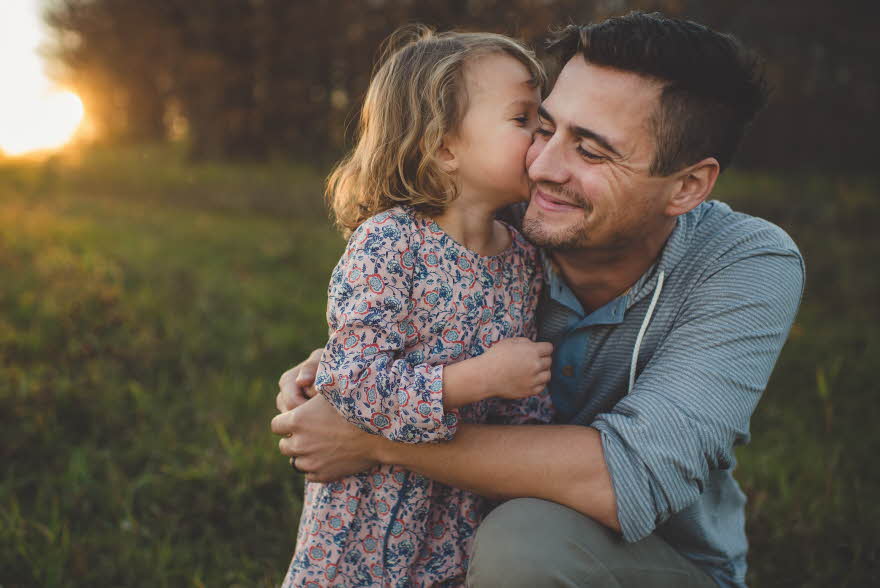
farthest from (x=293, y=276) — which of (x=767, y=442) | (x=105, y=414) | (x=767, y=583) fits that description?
(x=767, y=583)

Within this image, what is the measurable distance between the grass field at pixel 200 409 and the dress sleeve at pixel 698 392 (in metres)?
1.07

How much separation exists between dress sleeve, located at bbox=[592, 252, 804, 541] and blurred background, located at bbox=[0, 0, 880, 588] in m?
1.07

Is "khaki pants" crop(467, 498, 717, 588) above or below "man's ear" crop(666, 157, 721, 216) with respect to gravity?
below

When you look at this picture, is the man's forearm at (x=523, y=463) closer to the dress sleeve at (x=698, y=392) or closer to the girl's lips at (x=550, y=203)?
the dress sleeve at (x=698, y=392)

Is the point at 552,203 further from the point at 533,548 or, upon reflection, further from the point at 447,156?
the point at 533,548

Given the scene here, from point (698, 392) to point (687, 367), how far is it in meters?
0.08

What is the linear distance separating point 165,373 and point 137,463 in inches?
30.0

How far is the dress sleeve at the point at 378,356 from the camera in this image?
171cm

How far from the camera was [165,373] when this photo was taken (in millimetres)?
3738

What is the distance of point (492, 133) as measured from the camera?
209cm

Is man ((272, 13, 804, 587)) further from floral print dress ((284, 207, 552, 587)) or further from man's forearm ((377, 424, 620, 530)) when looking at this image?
floral print dress ((284, 207, 552, 587))

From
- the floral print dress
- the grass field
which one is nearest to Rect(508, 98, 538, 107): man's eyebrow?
the floral print dress

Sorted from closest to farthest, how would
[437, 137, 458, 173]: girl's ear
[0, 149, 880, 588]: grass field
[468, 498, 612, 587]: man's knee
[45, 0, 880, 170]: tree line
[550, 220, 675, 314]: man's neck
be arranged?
[468, 498, 612, 587]: man's knee
[437, 137, 458, 173]: girl's ear
[550, 220, 675, 314]: man's neck
[0, 149, 880, 588]: grass field
[45, 0, 880, 170]: tree line

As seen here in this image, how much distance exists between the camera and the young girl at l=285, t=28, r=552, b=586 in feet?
5.72
